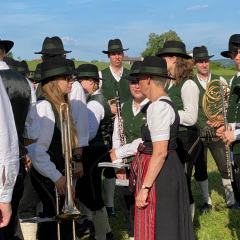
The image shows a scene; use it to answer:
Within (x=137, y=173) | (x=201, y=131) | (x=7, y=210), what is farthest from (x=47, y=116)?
(x=201, y=131)

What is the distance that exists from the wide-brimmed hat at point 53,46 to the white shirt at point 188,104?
2.73 metres

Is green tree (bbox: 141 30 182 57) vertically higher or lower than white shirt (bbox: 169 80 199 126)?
higher

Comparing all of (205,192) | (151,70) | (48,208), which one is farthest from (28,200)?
(205,192)

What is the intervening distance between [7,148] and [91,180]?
10.2 ft

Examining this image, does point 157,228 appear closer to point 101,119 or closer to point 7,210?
point 7,210

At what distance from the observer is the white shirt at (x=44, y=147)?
458cm

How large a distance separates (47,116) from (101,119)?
5.20 ft

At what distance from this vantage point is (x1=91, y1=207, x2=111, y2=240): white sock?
241 inches

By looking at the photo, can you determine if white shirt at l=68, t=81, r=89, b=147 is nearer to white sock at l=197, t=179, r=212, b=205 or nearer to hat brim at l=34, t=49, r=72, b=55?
hat brim at l=34, t=49, r=72, b=55

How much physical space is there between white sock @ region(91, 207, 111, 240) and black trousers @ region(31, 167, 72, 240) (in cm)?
137

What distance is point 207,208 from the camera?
26.3 ft

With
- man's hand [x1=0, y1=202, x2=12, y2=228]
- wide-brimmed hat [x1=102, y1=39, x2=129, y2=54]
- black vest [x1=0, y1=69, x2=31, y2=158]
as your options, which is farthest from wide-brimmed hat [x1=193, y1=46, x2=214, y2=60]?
man's hand [x1=0, y1=202, x2=12, y2=228]

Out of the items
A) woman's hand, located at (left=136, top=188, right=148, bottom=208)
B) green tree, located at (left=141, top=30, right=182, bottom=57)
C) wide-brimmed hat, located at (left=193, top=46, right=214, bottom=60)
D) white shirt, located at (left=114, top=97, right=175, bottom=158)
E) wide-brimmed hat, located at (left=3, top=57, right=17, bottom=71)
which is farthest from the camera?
green tree, located at (left=141, top=30, right=182, bottom=57)

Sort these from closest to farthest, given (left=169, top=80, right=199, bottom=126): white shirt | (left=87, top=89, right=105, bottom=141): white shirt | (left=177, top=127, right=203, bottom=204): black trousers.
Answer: (left=169, top=80, right=199, bottom=126): white shirt < (left=177, top=127, right=203, bottom=204): black trousers < (left=87, top=89, right=105, bottom=141): white shirt
